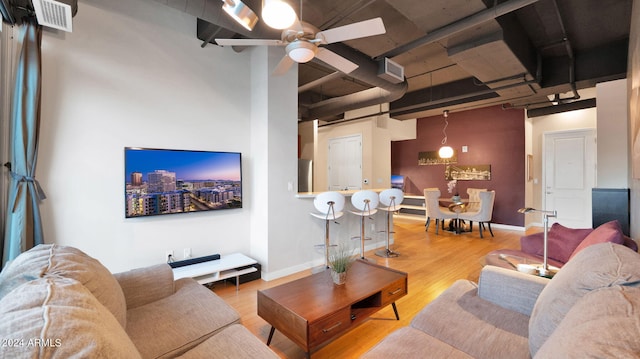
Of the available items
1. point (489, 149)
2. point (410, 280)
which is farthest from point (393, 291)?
point (489, 149)

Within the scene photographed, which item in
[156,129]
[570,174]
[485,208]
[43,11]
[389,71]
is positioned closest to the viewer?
[43,11]

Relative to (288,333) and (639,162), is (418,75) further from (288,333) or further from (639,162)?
(288,333)

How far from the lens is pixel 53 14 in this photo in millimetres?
2197

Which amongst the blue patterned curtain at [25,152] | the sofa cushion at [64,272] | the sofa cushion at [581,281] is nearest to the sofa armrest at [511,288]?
the sofa cushion at [581,281]

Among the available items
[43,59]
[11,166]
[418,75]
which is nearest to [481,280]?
[11,166]

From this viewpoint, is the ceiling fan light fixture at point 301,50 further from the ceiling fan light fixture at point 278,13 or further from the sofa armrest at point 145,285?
the sofa armrest at point 145,285

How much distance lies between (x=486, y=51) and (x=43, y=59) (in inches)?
187

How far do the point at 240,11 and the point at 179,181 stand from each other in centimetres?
207

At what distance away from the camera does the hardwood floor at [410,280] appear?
7.30 feet

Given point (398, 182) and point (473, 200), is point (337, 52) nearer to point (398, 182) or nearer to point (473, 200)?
point (473, 200)

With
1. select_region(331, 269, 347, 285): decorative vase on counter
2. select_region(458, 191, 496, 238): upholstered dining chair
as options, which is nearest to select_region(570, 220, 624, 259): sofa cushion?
select_region(331, 269, 347, 285): decorative vase on counter

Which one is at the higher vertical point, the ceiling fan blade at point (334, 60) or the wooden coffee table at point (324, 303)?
the ceiling fan blade at point (334, 60)

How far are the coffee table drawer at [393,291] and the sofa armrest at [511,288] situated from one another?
2.19 feet

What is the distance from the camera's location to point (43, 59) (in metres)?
2.49
